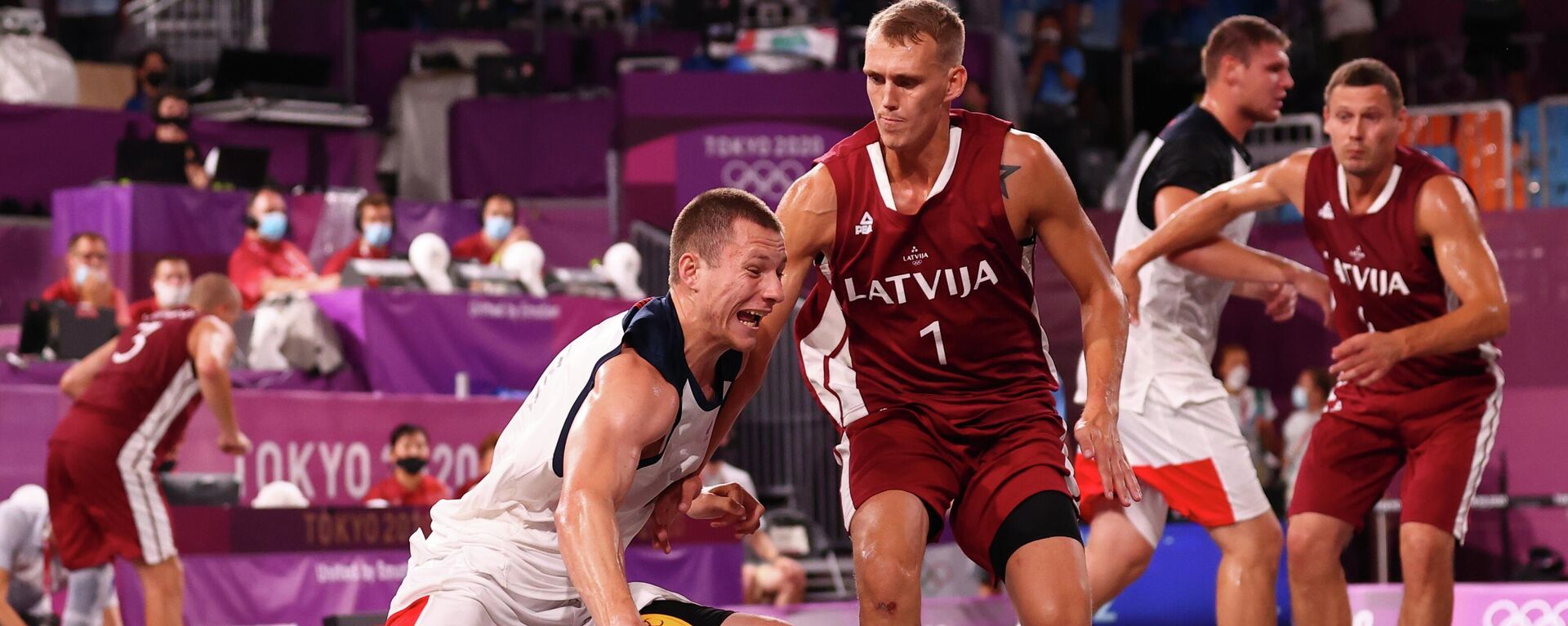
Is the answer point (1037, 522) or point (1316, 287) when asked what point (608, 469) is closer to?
point (1037, 522)

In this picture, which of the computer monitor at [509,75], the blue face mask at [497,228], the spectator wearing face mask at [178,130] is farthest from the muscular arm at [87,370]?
the computer monitor at [509,75]

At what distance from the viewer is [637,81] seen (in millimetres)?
14070

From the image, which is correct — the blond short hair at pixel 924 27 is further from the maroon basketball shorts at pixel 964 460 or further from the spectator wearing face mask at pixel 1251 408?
the spectator wearing face mask at pixel 1251 408

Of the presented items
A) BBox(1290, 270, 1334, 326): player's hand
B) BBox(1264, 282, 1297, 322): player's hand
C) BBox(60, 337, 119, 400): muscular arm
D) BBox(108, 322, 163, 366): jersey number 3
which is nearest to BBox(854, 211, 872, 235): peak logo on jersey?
BBox(1264, 282, 1297, 322): player's hand

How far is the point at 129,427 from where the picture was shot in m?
8.27

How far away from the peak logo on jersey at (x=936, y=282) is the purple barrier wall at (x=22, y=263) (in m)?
9.69

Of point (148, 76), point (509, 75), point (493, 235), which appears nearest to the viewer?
point (493, 235)

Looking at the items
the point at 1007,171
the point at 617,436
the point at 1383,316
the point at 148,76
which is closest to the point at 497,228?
the point at 148,76

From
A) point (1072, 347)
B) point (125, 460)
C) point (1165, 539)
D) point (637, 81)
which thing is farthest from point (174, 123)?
point (1165, 539)

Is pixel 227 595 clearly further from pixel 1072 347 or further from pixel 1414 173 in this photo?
pixel 1072 347

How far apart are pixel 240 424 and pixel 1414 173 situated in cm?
632

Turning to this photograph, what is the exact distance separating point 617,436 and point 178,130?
9.99 metres

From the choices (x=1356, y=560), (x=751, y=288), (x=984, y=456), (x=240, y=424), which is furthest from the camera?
(x=1356, y=560)

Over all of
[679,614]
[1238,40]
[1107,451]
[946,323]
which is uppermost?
[1238,40]
